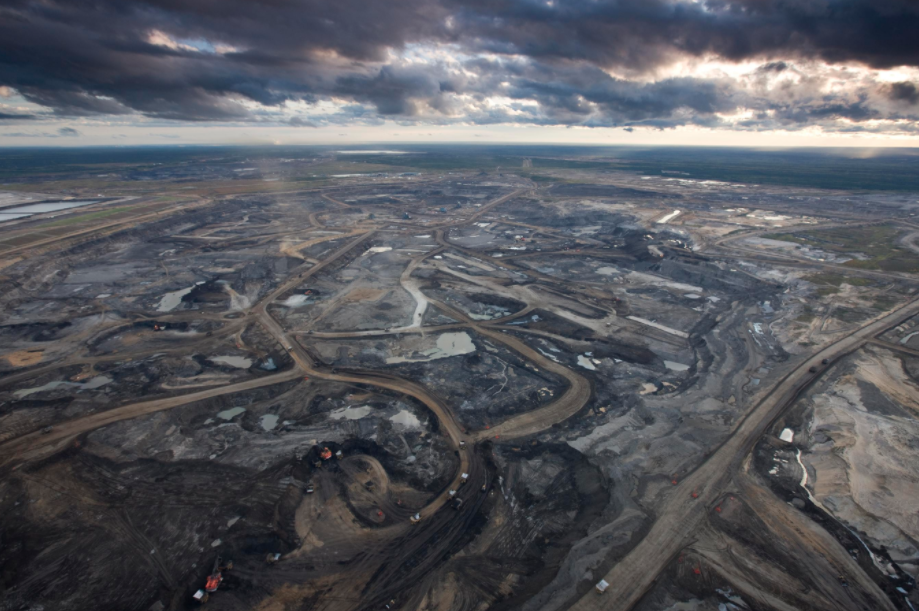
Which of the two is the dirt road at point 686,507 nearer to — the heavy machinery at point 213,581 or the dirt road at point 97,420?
the heavy machinery at point 213,581

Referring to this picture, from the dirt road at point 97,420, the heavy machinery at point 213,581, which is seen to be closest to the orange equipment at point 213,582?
the heavy machinery at point 213,581

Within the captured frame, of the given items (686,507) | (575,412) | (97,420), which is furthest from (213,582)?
(686,507)

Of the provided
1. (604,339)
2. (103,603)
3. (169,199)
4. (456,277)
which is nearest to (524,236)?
(456,277)

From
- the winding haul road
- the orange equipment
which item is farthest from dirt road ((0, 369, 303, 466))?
the orange equipment

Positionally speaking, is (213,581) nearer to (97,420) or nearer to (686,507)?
(97,420)

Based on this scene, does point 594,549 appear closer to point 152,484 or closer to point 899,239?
point 152,484

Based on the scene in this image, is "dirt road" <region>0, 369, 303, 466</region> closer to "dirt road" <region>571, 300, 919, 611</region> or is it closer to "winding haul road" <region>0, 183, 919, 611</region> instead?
"winding haul road" <region>0, 183, 919, 611</region>

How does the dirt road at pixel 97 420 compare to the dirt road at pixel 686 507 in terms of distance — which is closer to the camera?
the dirt road at pixel 686 507
